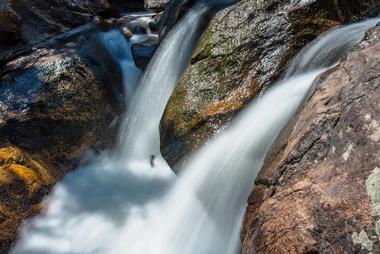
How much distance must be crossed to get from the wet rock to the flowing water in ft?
0.76

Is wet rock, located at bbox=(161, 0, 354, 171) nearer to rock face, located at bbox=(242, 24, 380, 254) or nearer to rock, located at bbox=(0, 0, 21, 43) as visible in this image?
rock face, located at bbox=(242, 24, 380, 254)

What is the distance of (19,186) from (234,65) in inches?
137

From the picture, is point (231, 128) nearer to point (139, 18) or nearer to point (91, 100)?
point (91, 100)

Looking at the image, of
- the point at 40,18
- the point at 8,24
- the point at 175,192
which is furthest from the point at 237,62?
the point at 40,18

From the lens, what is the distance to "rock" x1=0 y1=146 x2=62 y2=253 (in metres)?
5.34

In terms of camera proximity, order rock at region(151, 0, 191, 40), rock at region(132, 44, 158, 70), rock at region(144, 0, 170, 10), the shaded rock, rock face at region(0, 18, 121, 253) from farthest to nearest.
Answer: rock at region(144, 0, 170, 10) < rock at region(132, 44, 158, 70) < rock at region(151, 0, 191, 40) < the shaded rock < rock face at region(0, 18, 121, 253)

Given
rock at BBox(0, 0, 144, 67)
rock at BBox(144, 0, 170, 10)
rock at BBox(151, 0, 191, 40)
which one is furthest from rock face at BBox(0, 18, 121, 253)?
rock at BBox(144, 0, 170, 10)

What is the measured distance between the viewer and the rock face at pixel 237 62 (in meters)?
5.38

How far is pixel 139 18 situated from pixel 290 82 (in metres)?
7.54

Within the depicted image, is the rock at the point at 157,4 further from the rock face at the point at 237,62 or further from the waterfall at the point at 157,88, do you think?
the rock face at the point at 237,62

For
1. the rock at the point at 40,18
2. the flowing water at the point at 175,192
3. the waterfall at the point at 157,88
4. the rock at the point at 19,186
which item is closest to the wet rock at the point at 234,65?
the flowing water at the point at 175,192

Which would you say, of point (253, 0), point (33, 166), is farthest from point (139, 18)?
point (33, 166)

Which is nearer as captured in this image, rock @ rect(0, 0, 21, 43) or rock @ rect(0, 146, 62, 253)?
rock @ rect(0, 146, 62, 253)

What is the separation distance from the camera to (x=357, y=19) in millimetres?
6039
